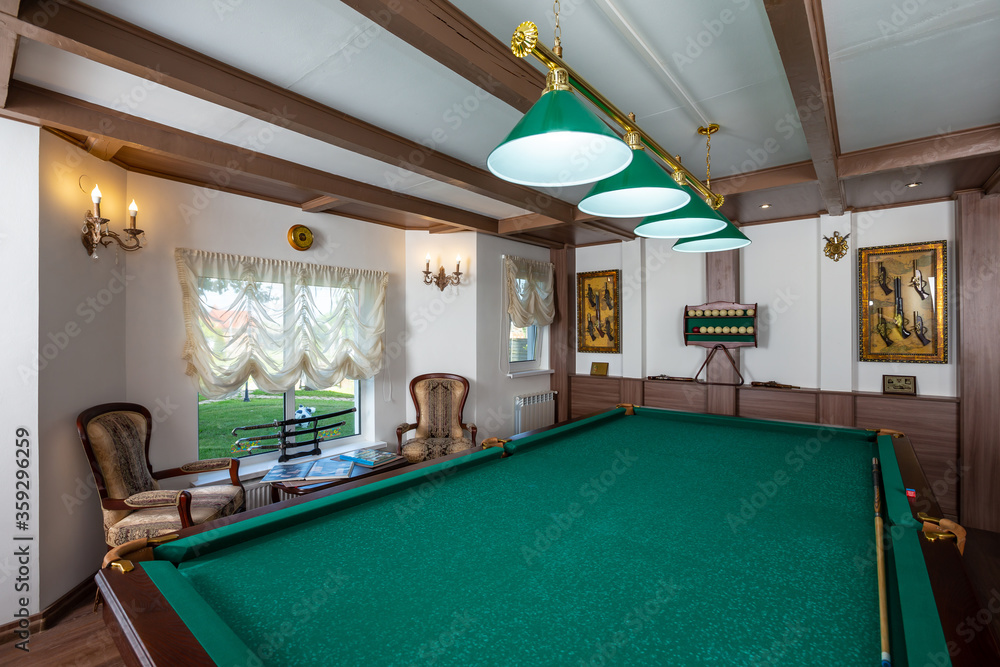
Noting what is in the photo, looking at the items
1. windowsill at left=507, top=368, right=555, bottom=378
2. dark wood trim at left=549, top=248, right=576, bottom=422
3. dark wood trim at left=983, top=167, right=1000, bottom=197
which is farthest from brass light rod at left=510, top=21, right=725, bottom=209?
dark wood trim at left=549, top=248, right=576, bottom=422

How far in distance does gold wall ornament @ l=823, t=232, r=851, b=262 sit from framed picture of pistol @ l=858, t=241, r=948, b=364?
0.14 m

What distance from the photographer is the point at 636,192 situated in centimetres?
175

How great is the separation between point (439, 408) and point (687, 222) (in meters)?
3.15

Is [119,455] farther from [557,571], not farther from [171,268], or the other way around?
[557,571]

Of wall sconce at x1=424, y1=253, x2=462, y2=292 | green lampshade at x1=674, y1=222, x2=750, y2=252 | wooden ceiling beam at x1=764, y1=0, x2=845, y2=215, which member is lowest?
green lampshade at x1=674, y1=222, x2=750, y2=252

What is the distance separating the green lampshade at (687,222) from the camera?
194 centimetres

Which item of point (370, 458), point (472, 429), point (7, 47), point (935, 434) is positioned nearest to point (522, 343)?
point (472, 429)

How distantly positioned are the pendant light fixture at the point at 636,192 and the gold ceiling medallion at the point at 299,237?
287 centimetres

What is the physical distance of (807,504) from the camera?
166 centimetres

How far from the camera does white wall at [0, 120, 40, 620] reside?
2.23 meters

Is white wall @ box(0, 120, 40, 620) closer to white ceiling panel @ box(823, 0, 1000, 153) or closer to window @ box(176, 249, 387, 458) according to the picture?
window @ box(176, 249, 387, 458)

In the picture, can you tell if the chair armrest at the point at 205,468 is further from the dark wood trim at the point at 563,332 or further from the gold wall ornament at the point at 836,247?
the gold wall ornament at the point at 836,247

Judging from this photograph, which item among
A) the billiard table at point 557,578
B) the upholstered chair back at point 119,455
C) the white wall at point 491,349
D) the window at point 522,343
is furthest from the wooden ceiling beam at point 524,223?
the upholstered chair back at point 119,455

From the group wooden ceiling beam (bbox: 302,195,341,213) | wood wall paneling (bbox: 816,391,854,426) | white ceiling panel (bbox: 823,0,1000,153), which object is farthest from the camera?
wood wall paneling (bbox: 816,391,854,426)
